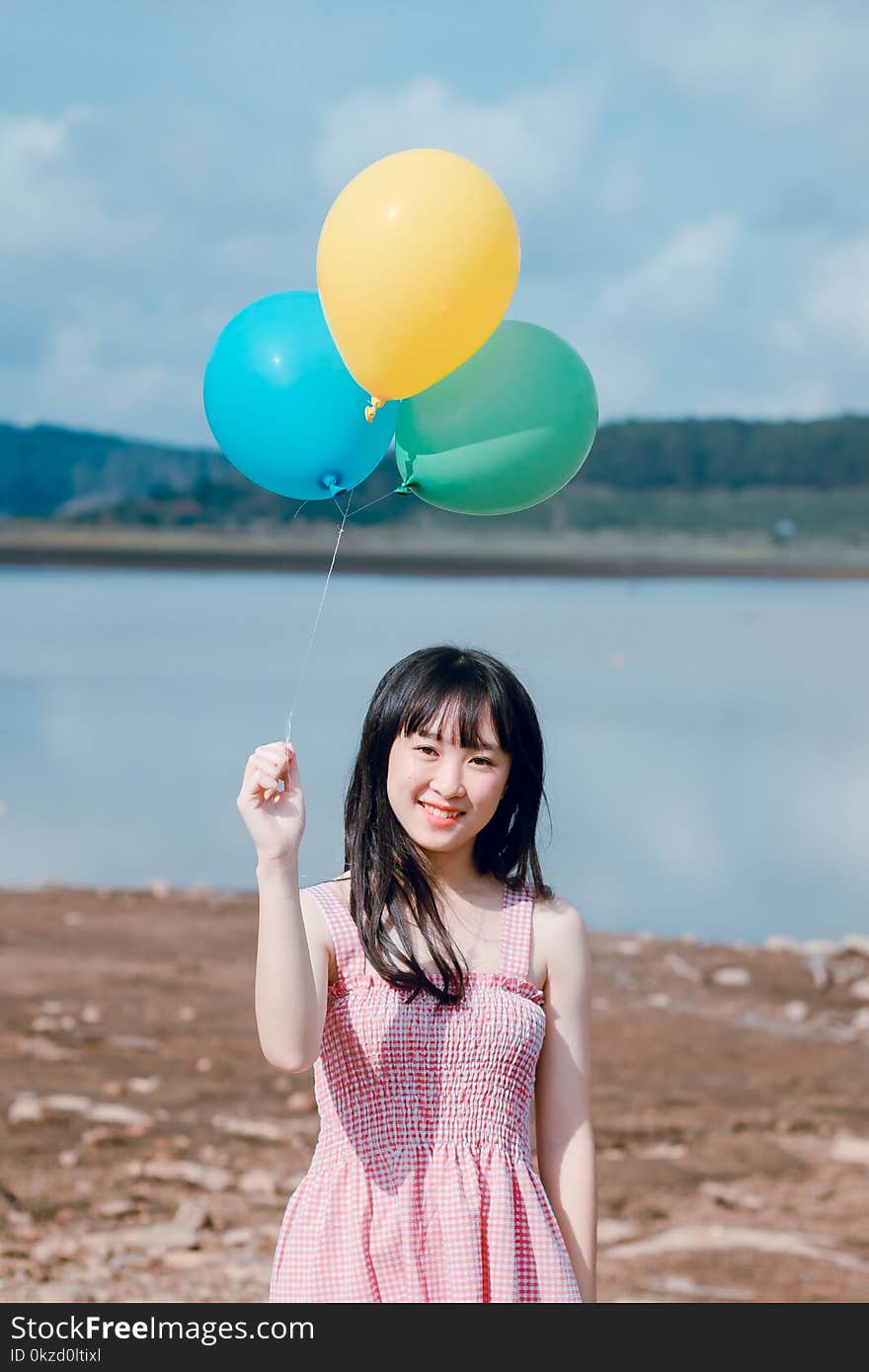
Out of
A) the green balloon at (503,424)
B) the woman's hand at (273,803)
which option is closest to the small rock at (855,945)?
the green balloon at (503,424)

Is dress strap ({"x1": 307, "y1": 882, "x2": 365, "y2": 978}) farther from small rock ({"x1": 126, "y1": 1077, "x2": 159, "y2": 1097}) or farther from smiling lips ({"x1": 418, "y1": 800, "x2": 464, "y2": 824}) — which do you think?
small rock ({"x1": 126, "y1": 1077, "x2": 159, "y2": 1097})

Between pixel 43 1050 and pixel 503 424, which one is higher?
pixel 503 424

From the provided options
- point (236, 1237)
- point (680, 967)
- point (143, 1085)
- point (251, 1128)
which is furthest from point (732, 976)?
point (236, 1237)

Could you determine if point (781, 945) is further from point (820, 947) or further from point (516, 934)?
point (516, 934)

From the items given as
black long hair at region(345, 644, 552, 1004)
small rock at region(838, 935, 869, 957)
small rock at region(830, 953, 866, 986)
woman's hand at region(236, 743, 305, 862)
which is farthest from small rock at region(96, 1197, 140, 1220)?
small rock at region(838, 935, 869, 957)

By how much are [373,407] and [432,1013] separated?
3.29 feet

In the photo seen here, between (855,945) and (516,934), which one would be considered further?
(855,945)

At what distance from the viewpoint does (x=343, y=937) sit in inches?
84.3

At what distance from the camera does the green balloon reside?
2455 mm

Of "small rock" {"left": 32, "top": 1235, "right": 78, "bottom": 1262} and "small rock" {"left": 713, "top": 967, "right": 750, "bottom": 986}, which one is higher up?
"small rock" {"left": 713, "top": 967, "right": 750, "bottom": 986}

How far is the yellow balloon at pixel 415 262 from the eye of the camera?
2.29 metres

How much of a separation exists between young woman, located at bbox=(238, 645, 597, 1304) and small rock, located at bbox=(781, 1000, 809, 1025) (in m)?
4.96

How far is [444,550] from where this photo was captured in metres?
57.1
